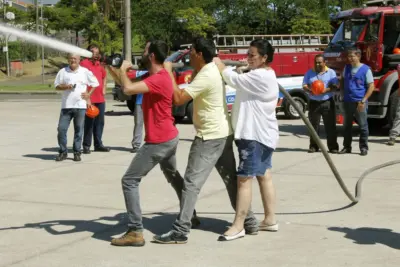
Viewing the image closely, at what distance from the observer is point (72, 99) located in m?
12.7

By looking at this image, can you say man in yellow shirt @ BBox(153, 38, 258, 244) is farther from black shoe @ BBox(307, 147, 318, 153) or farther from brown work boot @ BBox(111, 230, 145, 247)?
black shoe @ BBox(307, 147, 318, 153)

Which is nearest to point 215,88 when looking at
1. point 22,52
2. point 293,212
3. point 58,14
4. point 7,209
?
point 293,212

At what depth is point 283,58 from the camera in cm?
2333

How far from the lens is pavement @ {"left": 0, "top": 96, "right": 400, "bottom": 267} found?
22.3 ft

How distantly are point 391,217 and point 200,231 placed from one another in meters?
2.02

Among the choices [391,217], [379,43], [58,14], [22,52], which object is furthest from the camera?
[22,52]

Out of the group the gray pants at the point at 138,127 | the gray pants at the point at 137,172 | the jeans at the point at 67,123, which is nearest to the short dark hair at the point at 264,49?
the gray pants at the point at 137,172

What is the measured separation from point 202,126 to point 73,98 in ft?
19.0

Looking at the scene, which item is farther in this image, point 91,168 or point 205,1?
point 205,1

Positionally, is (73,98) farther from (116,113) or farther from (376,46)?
(116,113)

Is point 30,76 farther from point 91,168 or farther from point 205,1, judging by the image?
point 91,168

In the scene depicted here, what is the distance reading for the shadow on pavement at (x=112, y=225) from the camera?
7.74m

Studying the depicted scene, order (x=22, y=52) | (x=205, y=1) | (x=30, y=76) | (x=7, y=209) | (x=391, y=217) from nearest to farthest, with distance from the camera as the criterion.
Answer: (x=391, y=217) → (x=7, y=209) → (x=205, y=1) → (x=30, y=76) → (x=22, y=52)

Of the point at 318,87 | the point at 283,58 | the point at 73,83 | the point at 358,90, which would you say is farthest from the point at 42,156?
the point at 283,58
